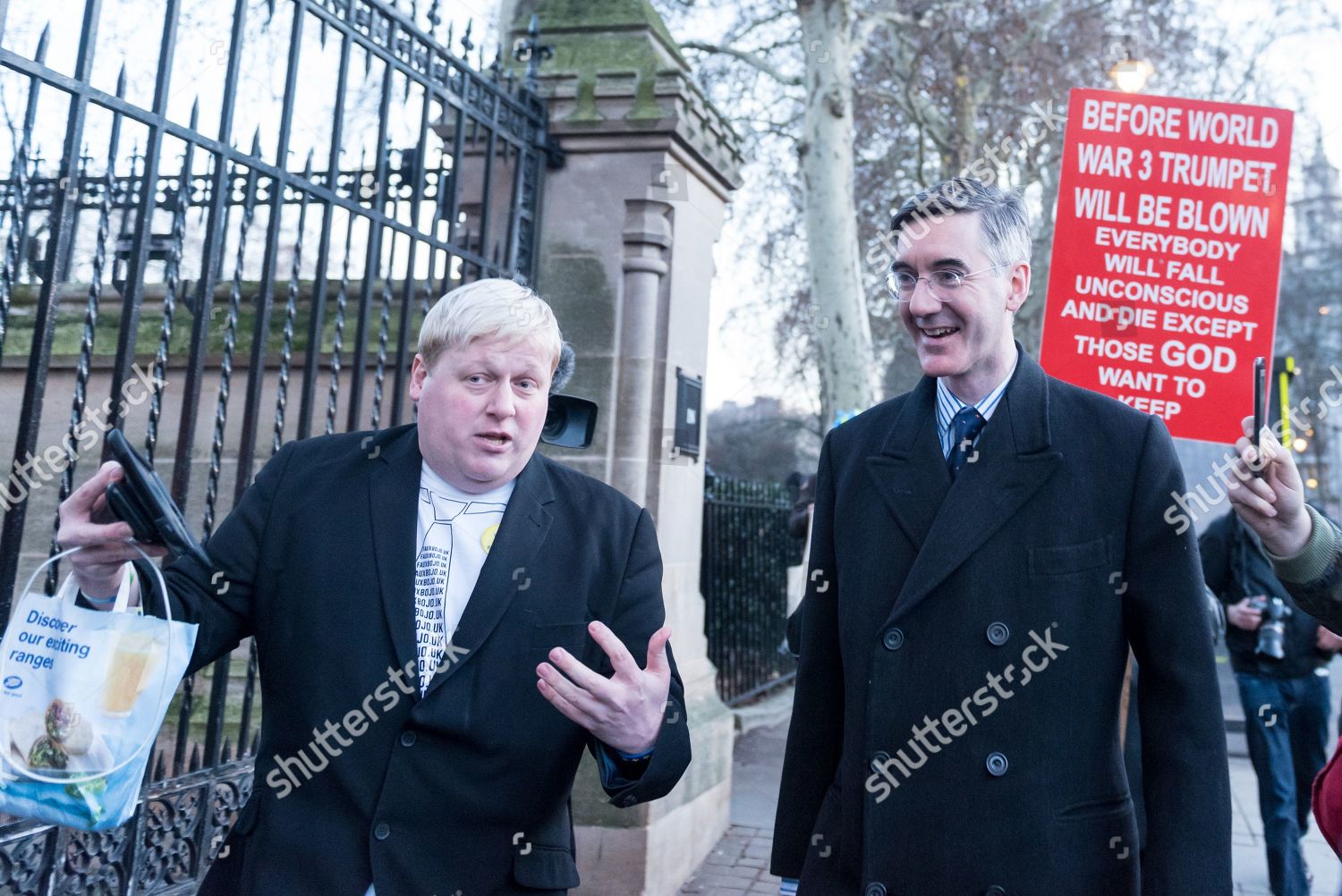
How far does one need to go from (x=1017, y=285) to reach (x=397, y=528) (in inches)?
53.7

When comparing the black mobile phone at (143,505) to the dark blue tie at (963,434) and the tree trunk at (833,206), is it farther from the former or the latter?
the tree trunk at (833,206)

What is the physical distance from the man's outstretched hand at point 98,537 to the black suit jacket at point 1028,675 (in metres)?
1.38

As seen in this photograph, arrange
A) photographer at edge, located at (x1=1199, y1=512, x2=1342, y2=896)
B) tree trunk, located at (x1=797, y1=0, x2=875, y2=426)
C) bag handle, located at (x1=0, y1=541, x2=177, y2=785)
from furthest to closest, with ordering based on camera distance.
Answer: tree trunk, located at (x1=797, y1=0, x2=875, y2=426)
photographer at edge, located at (x1=1199, y1=512, x2=1342, y2=896)
bag handle, located at (x1=0, y1=541, x2=177, y2=785)

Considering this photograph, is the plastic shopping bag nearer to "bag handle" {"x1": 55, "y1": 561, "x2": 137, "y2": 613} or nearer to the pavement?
"bag handle" {"x1": 55, "y1": 561, "x2": 137, "y2": 613}

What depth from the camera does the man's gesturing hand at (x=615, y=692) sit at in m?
1.99

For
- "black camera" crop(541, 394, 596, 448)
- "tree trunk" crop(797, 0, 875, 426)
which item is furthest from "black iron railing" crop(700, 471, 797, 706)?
"black camera" crop(541, 394, 596, 448)

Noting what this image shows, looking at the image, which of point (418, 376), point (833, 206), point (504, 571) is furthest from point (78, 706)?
point (833, 206)

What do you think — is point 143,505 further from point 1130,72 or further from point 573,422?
point 1130,72

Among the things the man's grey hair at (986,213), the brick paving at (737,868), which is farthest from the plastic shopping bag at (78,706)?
the brick paving at (737,868)

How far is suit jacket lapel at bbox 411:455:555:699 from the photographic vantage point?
7.27 ft

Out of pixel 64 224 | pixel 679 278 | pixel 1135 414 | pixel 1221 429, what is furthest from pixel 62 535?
pixel 1221 429

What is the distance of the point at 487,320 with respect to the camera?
2291 mm

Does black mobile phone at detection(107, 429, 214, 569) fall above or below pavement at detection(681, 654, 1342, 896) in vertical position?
above

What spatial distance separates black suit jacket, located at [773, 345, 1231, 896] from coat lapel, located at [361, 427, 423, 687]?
35.4 inches
